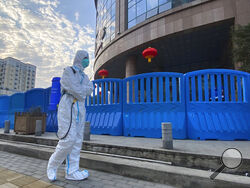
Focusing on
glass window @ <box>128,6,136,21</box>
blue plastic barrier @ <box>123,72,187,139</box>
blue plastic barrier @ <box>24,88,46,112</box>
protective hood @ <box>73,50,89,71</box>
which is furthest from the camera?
glass window @ <box>128,6,136,21</box>

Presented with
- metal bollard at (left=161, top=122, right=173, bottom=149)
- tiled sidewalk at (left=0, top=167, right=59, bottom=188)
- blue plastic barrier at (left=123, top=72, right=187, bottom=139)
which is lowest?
tiled sidewalk at (left=0, top=167, right=59, bottom=188)

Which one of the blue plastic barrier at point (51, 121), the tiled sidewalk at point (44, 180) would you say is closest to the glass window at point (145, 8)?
the blue plastic barrier at point (51, 121)

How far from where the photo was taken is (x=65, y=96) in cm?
279

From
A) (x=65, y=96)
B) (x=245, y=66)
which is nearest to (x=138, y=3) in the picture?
(x=245, y=66)

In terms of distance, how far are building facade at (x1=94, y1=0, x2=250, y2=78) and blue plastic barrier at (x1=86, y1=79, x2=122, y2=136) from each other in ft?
26.5

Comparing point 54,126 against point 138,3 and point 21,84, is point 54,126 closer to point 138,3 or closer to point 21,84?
point 138,3

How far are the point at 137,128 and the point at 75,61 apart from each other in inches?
130

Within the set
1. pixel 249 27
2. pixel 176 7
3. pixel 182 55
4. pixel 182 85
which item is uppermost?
pixel 176 7

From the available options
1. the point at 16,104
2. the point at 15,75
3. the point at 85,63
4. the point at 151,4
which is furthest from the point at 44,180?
the point at 15,75

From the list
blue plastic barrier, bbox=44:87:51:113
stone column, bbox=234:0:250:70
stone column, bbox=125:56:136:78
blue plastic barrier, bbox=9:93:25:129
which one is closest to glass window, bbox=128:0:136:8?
stone column, bbox=125:56:136:78

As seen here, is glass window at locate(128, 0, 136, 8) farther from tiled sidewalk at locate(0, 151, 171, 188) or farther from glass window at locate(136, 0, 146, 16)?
tiled sidewalk at locate(0, 151, 171, 188)

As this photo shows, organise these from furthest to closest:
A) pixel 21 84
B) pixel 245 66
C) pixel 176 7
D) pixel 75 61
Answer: pixel 21 84 → pixel 176 7 → pixel 245 66 → pixel 75 61

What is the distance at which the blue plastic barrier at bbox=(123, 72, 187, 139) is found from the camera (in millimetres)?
4867

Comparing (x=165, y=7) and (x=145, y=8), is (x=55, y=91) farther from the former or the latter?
(x=145, y=8)
